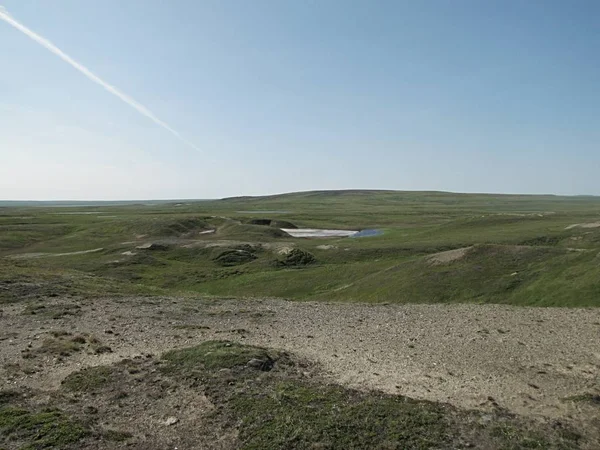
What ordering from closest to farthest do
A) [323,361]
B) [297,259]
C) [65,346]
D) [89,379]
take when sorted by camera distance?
[89,379] → [323,361] → [65,346] → [297,259]

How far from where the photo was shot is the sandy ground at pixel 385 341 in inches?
734

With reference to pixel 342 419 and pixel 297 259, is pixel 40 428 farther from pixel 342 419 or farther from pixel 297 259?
pixel 297 259

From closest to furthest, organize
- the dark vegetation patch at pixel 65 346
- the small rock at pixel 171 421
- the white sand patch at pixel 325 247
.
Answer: the small rock at pixel 171 421
the dark vegetation patch at pixel 65 346
the white sand patch at pixel 325 247

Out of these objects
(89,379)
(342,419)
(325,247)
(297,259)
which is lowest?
(297,259)

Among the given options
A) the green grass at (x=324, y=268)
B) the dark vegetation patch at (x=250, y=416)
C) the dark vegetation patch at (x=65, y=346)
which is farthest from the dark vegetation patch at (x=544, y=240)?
the dark vegetation patch at (x=65, y=346)

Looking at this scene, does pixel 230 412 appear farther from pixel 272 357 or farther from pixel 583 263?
pixel 583 263

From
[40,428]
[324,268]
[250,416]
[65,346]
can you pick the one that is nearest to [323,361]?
[250,416]

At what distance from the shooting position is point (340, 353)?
23.0 metres

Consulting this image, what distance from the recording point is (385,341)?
25156mm

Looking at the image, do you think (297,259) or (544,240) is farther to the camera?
(544,240)

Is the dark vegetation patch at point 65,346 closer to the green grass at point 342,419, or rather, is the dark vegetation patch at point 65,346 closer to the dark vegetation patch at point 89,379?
the dark vegetation patch at point 89,379

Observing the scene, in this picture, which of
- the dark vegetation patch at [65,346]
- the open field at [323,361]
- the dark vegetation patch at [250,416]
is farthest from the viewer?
the dark vegetation patch at [65,346]

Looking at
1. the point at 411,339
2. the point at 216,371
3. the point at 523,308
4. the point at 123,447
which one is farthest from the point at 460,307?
the point at 123,447

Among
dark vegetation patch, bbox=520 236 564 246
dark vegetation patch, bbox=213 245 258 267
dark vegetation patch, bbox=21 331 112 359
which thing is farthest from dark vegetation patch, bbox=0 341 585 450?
dark vegetation patch, bbox=520 236 564 246
